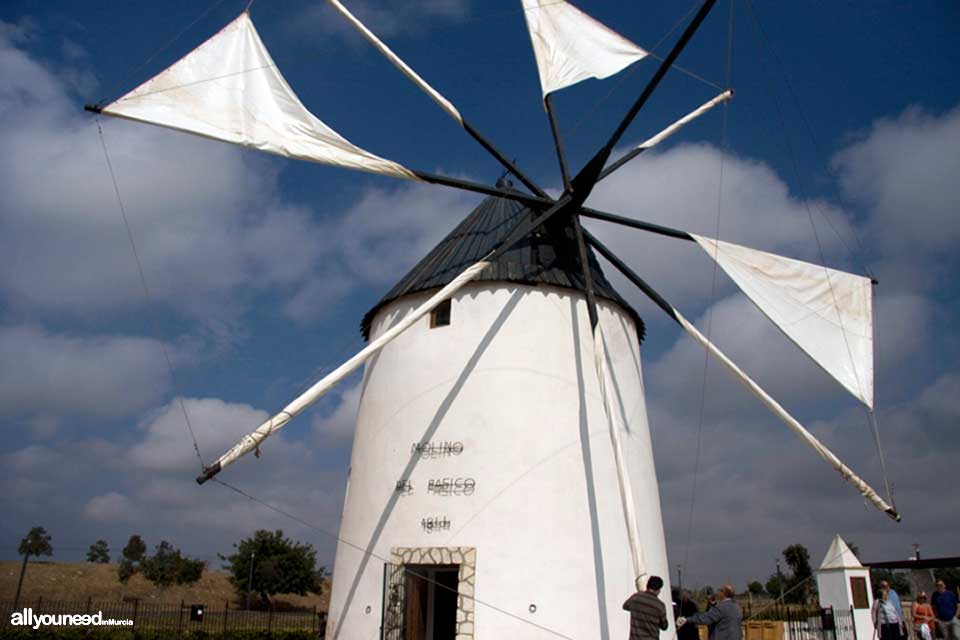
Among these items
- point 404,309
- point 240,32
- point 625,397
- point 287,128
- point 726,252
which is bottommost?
point 625,397

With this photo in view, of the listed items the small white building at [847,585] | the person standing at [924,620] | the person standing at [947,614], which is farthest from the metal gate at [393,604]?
the small white building at [847,585]

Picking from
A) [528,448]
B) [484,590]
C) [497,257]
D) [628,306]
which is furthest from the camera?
[628,306]

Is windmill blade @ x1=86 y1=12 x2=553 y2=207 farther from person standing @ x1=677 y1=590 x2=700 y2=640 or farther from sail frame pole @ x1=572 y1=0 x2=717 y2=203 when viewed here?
person standing @ x1=677 y1=590 x2=700 y2=640

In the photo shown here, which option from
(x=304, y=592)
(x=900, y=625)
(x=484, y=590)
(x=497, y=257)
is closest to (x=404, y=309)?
(x=497, y=257)

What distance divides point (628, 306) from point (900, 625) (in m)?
6.34

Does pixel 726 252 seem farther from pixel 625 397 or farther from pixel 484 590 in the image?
pixel 484 590

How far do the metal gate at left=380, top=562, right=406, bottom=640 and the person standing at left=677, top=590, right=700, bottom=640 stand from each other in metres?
3.81

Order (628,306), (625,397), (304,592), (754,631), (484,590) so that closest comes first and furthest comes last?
1. (484,590)
2. (625,397)
3. (628,306)
4. (754,631)
5. (304,592)

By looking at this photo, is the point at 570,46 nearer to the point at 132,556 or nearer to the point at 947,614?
the point at 947,614

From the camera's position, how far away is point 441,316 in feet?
40.2

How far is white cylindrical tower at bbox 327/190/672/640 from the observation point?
10359mm

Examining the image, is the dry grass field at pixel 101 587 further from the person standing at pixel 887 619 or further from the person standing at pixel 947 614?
the person standing at pixel 947 614

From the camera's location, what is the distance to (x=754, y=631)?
16266 millimetres

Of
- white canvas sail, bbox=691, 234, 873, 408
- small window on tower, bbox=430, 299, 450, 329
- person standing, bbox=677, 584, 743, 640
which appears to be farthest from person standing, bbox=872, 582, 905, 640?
small window on tower, bbox=430, 299, 450, 329
